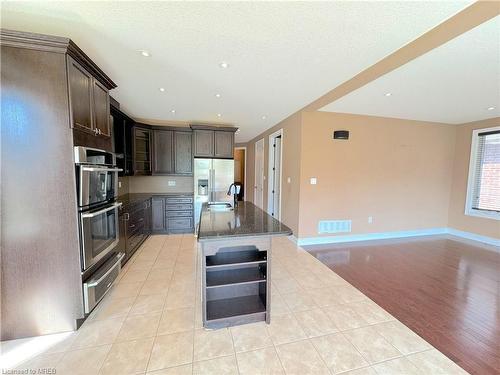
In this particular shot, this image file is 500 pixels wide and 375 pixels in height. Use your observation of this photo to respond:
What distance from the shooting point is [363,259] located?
3443 mm

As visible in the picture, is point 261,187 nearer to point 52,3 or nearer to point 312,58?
point 312,58

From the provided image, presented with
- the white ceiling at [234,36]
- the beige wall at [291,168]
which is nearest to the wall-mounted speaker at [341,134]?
the beige wall at [291,168]

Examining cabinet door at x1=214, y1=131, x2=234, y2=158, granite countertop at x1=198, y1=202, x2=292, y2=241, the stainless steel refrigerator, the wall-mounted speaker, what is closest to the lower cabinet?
the stainless steel refrigerator

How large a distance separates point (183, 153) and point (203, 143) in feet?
1.75

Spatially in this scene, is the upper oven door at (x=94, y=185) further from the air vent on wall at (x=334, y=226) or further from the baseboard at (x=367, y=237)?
the air vent on wall at (x=334, y=226)

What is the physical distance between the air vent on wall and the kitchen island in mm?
2309

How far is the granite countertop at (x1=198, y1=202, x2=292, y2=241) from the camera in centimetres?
174

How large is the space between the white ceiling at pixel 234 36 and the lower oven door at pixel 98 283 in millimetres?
2087

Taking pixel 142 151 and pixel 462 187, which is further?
pixel 462 187

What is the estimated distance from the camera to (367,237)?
444cm

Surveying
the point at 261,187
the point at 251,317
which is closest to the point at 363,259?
the point at 251,317

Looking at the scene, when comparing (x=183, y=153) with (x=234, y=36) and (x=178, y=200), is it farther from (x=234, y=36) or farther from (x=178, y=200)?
(x=234, y=36)

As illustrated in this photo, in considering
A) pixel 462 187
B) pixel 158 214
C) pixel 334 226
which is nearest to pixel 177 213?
pixel 158 214

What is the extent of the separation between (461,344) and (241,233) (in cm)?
199
